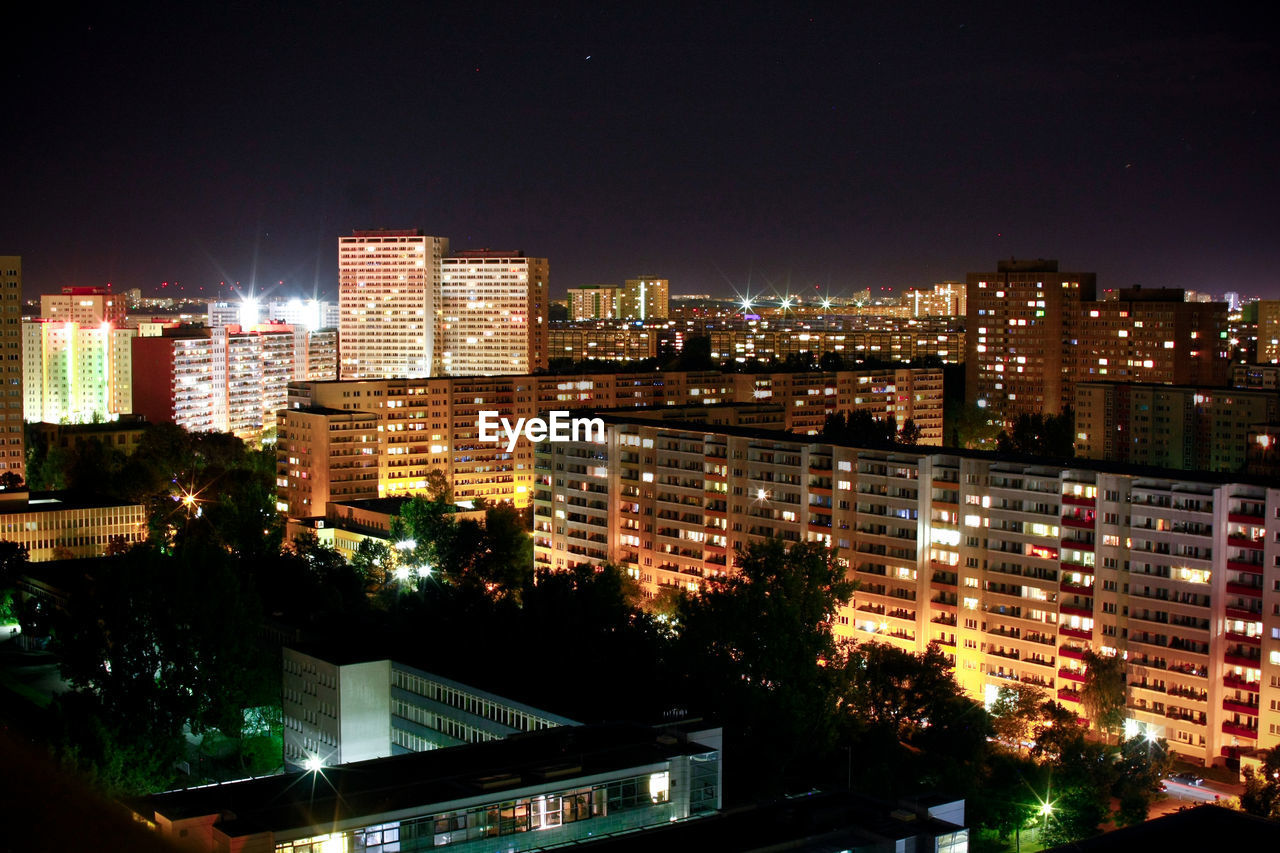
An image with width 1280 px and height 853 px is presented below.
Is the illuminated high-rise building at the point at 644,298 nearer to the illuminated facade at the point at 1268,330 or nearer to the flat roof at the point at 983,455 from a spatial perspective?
the illuminated facade at the point at 1268,330

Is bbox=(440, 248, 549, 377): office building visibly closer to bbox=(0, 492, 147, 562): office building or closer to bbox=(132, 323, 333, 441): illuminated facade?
bbox=(132, 323, 333, 441): illuminated facade

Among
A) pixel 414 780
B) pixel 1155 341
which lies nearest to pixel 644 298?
pixel 1155 341

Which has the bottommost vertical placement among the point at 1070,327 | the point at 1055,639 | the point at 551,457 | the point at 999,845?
the point at 999,845

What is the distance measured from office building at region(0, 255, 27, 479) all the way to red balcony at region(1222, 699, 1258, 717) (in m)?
25.9

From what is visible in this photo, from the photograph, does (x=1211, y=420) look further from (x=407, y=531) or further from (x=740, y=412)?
(x=407, y=531)

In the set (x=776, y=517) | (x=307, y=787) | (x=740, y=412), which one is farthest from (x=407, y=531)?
(x=307, y=787)

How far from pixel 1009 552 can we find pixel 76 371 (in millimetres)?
40603

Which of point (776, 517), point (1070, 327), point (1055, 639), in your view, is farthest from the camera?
point (1070, 327)

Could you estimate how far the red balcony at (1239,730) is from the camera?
53.4 ft

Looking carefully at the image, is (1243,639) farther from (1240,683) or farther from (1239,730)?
(1239,730)

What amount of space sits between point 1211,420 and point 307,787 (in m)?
31.7

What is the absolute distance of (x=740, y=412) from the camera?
32.3m

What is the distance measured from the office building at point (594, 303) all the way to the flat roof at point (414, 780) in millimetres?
80661

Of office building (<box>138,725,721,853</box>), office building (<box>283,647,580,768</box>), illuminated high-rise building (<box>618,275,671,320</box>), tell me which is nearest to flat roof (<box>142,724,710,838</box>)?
office building (<box>138,725,721,853</box>)
